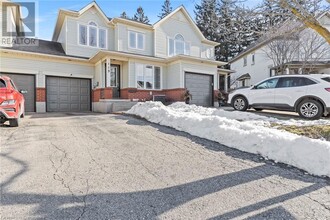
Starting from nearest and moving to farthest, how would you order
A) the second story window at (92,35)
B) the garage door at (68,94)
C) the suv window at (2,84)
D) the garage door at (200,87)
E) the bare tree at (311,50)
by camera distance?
the suv window at (2,84) < the garage door at (68,94) < the second story window at (92,35) < the garage door at (200,87) < the bare tree at (311,50)

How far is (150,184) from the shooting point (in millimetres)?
3320

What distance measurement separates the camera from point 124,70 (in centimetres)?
1633

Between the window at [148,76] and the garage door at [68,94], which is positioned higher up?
the window at [148,76]

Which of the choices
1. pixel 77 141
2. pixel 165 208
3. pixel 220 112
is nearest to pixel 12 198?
pixel 165 208

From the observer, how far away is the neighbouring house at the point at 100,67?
1488cm

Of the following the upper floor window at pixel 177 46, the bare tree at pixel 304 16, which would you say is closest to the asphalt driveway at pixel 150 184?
the bare tree at pixel 304 16

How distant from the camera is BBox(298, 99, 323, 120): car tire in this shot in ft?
28.6

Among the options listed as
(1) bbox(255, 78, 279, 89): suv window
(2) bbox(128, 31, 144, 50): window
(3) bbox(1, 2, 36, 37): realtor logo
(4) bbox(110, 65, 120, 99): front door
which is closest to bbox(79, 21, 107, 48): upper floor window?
(2) bbox(128, 31, 144, 50): window

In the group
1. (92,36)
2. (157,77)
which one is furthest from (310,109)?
(92,36)

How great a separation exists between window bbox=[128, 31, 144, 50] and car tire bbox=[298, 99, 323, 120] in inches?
499

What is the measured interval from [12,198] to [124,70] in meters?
14.1

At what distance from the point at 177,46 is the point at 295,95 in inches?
489

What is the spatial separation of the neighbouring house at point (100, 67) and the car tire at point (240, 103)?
5.20 m

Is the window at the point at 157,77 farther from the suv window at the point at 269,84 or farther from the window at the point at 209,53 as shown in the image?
the suv window at the point at 269,84
